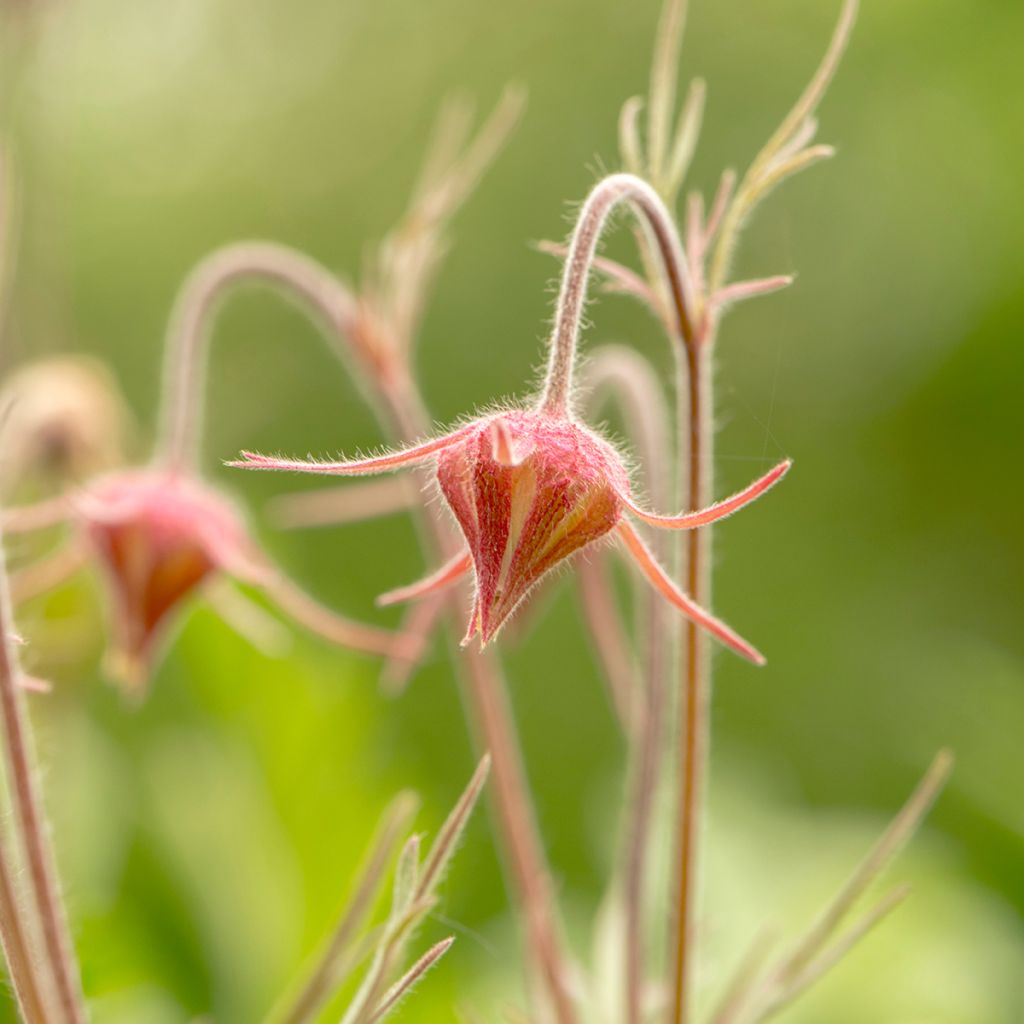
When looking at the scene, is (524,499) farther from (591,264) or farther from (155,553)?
(155,553)

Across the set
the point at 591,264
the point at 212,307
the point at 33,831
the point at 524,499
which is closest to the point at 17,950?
the point at 33,831

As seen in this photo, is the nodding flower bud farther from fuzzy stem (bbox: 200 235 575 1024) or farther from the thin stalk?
the thin stalk

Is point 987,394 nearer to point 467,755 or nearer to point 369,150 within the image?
point 467,755

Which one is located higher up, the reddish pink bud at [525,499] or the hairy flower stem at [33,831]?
the reddish pink bud at [525,499]

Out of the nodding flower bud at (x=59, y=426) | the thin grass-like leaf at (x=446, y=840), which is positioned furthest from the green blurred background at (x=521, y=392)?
the thin grass-like leaf at (x=446, y=840)

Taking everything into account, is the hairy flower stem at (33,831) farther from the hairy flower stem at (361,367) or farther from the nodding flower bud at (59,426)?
the nodding flower bud at (59,426)

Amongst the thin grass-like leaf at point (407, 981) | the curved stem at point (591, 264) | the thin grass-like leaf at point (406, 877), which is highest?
the curved stem at point (591, 264)

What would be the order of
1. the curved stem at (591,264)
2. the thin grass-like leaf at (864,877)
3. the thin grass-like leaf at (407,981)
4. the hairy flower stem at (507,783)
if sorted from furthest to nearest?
the hairy flower stem at (507,783) → the thin grass-like leaf at (864,877) → the curved stem at (591,264) → the thin grass-like leaf at (407,981)
